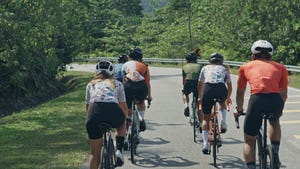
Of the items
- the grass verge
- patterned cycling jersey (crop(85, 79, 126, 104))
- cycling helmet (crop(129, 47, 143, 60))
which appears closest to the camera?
patterned cycling jersey (crop(85, 79, 126, 104))

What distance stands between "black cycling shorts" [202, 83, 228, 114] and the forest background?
269 inches

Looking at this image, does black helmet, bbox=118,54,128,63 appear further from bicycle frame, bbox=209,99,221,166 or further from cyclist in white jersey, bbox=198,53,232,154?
bicycle frame, bbox=209,99,221,166

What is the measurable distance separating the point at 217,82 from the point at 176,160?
5.51 ft

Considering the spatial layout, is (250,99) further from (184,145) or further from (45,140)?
(45,140)

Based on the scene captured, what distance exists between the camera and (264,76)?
6.91m

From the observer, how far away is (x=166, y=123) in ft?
49.0

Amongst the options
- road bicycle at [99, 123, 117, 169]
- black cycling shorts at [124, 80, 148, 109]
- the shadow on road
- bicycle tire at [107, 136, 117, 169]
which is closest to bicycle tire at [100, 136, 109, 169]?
road bicycle at [99, 123, 117, 169]

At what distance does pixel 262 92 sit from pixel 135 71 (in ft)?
13.0

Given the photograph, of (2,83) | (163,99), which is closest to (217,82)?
(163,99)

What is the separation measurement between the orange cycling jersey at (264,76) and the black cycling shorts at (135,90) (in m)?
3.51

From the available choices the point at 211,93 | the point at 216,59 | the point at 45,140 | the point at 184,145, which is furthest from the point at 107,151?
the point at 45,140

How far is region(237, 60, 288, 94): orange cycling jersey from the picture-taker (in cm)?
687

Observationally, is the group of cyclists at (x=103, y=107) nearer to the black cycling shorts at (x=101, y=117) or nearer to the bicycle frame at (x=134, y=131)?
the black cycling shorts at (x=101, y=117)

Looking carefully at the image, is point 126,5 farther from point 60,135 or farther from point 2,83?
point 60,135
